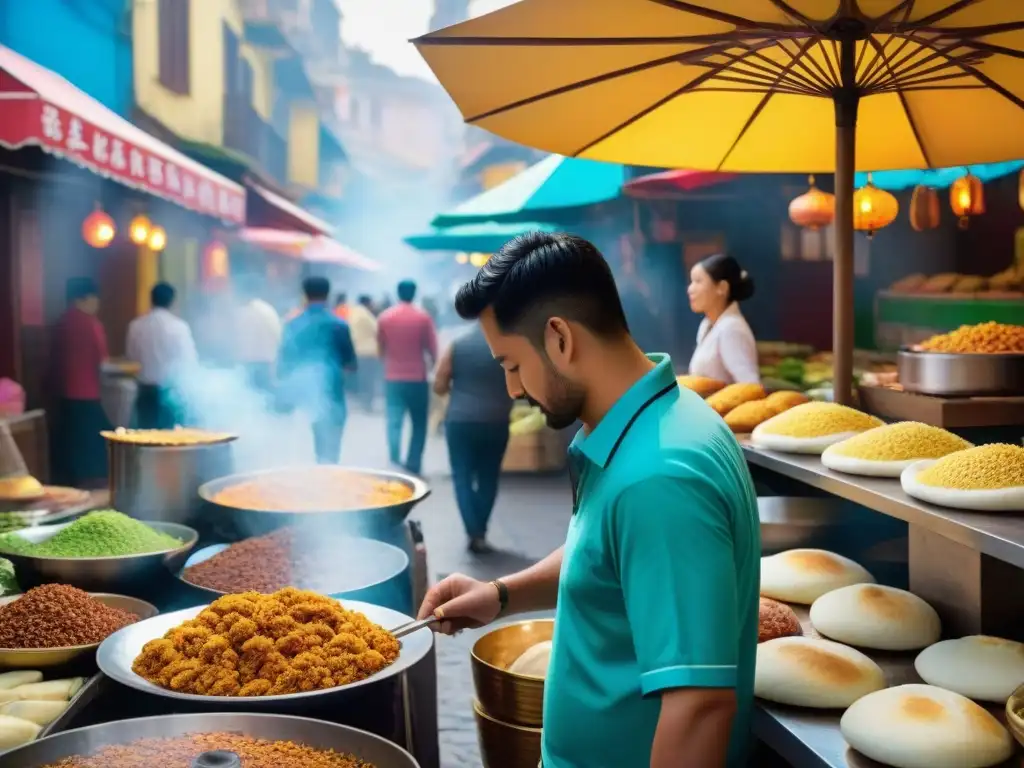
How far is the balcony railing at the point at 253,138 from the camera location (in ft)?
73.0

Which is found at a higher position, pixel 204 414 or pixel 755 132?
pixel 755 132

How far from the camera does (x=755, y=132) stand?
4.51m

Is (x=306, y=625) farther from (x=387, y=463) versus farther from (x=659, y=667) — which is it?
(x=387, y=463)

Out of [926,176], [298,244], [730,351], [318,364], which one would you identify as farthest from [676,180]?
[298,244]

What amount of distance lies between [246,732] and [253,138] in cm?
2563

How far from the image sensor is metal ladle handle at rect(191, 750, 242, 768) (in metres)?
2.07

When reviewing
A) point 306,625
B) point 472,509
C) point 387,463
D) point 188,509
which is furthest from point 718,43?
point 387,463

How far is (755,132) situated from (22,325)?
7.97m

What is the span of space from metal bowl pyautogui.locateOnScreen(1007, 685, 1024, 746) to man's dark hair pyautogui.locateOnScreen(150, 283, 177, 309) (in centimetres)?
826

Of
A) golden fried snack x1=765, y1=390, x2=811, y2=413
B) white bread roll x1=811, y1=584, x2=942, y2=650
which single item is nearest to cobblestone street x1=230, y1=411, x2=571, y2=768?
golden fried snack x1=765, y1=390, x2=811, y2=413

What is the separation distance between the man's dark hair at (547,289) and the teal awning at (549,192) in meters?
8.64

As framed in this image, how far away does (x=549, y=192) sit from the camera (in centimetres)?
1102

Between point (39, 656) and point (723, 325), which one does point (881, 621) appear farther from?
point (723, 325)

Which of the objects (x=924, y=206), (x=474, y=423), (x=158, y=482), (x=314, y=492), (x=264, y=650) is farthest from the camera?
(x=474, y=423)
